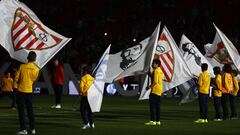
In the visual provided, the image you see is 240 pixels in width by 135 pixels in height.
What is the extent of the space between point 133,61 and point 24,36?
5663 millimetres

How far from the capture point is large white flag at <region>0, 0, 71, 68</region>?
78.3 ft

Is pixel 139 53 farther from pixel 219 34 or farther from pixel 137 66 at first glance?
pixel 219 34

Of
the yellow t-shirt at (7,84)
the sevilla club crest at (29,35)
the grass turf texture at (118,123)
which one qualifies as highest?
the sevilla club crest at (29,35)

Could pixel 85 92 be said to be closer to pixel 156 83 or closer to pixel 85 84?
pixel 85 84

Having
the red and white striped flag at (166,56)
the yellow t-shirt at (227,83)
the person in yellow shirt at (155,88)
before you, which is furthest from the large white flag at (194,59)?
the person in yellow shirt at (155,88)

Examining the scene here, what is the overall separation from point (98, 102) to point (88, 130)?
49.5 inches

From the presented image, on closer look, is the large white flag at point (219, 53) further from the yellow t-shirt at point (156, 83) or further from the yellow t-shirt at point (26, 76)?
the yellow t-shirt at point (26, 76)

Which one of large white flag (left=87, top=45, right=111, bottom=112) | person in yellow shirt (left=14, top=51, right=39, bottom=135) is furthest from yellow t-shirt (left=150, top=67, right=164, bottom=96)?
person in yellow shirt (left=14, top=51, right=39, bottom=135)

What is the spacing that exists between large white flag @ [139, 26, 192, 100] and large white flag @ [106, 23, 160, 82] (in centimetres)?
128

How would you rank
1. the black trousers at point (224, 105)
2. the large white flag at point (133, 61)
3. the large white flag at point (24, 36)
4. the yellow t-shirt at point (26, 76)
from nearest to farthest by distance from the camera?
the yellow t-shirt at point (26, 76) → the large white flag at point (24, 36) → the large white flag at point (133, 61) → the black trousers at point (224, 105)

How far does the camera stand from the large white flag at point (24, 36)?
23.9 m

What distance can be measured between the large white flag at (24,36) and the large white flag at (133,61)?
4.30 meters

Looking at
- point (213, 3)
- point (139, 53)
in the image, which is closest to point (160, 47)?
point (139, 53)

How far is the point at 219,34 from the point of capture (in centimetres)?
3155
